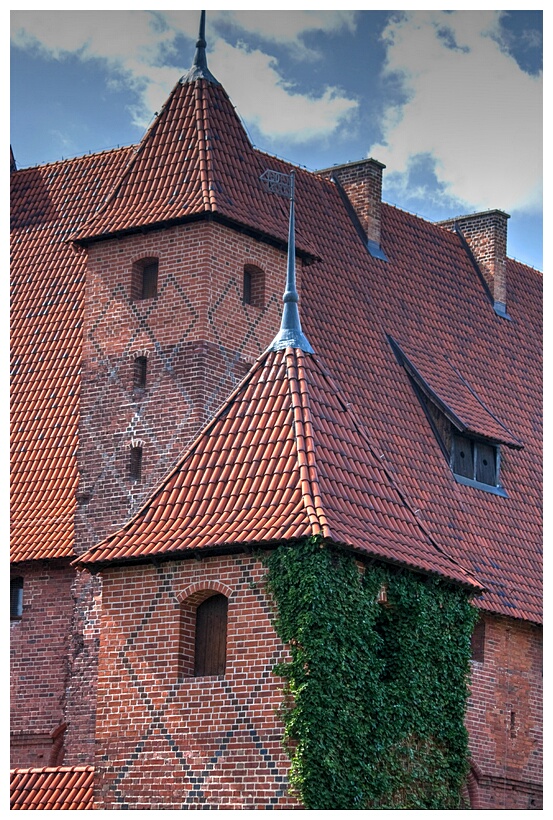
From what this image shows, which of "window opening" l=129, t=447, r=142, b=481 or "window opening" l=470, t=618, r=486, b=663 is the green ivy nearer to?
"window opening" l=470, t=618, r=486, b=663

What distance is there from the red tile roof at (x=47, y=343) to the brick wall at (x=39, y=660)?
0.53 meters

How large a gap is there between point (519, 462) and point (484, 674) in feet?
15.9

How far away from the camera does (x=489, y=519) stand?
2689cm

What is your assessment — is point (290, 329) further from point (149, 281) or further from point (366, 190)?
point (366, 190)

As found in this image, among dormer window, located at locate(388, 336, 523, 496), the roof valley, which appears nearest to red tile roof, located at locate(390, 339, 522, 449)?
dormer window, located at locate(388, 336, 523, 496)

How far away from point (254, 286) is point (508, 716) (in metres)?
6.68

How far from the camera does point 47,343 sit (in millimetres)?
27047

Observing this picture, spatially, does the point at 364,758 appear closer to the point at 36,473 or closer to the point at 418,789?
the point at 418,789

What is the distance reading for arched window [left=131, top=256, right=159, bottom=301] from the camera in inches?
960

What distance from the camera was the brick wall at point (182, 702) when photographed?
1884 cm

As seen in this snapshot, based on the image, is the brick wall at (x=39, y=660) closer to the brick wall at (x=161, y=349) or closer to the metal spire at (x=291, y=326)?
the brick wall at (x=161, y=349)

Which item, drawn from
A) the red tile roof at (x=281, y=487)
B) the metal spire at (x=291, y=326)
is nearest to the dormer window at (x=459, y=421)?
the metal spire at (x=291, y=326)

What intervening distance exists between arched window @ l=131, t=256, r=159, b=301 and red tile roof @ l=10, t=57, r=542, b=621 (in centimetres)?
56

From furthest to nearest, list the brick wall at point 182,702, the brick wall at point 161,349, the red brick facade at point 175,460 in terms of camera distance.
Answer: the brick wall at point 161,349, the red brick facade at point 175,460, the brick wall at point 182,702
